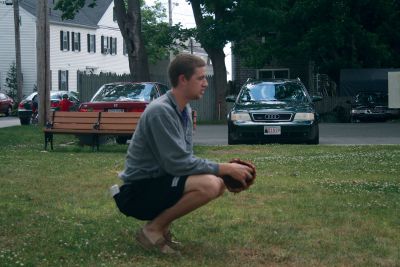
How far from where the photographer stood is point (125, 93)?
21.5 metres

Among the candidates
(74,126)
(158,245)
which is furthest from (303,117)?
(158,245)

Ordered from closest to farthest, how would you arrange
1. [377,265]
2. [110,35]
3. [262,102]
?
[377,265], [262,102], [110,35]

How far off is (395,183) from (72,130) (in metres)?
8.84

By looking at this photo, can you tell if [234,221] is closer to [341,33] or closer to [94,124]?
[94,124]

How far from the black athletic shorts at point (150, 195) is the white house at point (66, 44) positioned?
188ft

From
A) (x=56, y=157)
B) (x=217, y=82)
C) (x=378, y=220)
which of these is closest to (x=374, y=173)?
(x=378, y=220)

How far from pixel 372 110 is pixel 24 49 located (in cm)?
3337

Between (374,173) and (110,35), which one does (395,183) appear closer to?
(374,173)

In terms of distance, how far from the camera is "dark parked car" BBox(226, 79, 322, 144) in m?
20.8

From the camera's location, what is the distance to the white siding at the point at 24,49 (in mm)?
64188

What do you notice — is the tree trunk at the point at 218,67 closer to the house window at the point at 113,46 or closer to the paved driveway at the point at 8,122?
the paved driveway at the point at 8,122

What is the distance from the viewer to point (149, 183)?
673 centimetres

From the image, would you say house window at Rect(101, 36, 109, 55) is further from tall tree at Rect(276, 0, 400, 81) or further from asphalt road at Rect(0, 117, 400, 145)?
asphalt road at Rect(0, 117, 400, 145)

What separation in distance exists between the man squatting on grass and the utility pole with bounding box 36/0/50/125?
20491 mm
